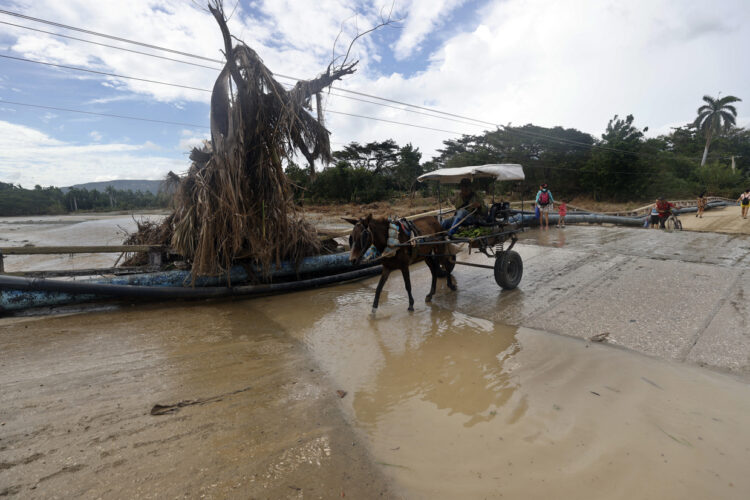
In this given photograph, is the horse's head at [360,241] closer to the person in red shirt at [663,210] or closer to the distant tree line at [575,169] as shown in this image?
the person in red shirt at [663,210]

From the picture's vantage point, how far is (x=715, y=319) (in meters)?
4.88

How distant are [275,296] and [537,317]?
5098mm

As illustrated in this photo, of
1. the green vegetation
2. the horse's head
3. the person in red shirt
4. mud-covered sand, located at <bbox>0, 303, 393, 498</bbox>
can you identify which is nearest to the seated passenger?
the horse's head

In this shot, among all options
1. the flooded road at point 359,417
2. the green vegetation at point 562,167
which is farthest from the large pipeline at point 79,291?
the green vegetation at point 562,167

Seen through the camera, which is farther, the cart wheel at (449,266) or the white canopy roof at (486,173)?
the cart wheel at (449,266)

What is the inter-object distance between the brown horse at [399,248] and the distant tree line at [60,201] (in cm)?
3931

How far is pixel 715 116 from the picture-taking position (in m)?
43.6

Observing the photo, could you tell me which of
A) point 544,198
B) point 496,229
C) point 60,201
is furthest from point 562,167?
point 60,201

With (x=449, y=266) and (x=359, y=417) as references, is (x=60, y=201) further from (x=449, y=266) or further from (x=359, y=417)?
(x=359, y=417)

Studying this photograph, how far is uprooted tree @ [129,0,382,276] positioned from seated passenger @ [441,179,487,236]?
3.29 meters

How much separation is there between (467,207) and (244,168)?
14.9ft

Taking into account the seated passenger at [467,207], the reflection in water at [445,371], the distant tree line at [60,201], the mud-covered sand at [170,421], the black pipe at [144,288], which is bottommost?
the reflection in water at [445,371]

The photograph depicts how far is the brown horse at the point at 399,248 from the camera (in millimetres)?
5488

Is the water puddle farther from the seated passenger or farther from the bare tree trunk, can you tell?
the bare tree trunk
